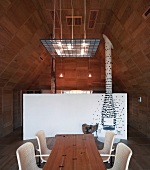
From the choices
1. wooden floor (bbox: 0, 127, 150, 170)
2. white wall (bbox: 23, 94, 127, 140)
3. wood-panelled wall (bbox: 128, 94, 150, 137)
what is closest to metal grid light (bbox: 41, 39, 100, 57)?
wooden floor (bbox: 0, 127, 150, 170)

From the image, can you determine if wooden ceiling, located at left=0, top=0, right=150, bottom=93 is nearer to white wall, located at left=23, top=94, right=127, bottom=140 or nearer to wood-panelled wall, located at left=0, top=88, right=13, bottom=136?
wood-panelled wall, located at left=0, top=88, right=13, bottom=136

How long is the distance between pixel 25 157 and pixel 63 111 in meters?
4.24

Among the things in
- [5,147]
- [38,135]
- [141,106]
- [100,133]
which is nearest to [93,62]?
[141,106]

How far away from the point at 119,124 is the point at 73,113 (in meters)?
1.75

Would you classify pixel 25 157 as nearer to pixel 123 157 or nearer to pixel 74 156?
pixel 74 156

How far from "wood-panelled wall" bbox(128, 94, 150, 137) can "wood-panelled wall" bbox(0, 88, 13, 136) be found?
531 centimetres

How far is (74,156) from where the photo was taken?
2.53 metres

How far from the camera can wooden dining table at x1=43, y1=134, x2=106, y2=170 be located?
2.19 meters

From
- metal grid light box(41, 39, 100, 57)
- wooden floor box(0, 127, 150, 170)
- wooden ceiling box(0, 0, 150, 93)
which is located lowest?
wooden floor box(0, 127, 150, 170)

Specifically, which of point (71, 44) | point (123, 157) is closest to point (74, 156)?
point (123, 157)

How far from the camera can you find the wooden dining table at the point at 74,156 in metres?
2.19

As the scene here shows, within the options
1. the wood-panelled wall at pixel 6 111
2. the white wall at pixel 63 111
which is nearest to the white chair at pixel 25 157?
the white wall at pixel 63 111

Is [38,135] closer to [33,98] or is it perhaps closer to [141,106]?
[33,98]

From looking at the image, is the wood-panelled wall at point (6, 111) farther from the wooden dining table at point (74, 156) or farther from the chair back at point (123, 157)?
the chair back at point (123, 157)
